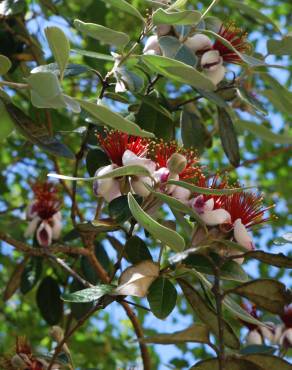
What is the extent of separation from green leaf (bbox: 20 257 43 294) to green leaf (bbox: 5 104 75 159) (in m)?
0.68

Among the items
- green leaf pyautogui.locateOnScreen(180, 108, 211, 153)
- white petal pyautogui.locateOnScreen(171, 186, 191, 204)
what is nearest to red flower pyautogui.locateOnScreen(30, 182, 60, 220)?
green leaf pyautogui.locateOnScreen(180, 108, 211, 153)

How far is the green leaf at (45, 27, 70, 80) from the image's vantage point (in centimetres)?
120

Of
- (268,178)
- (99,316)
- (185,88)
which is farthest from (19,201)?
(268,178)

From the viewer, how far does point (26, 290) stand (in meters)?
2.01

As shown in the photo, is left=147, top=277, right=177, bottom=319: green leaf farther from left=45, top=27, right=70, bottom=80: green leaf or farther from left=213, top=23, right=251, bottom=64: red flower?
left=213, top=23, right=251, bottom=64: red flower

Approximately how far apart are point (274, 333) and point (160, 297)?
516mm

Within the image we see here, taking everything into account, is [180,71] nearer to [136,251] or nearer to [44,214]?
[136,251]

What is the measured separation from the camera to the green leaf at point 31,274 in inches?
79.1

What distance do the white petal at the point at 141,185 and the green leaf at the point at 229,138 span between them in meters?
0.44

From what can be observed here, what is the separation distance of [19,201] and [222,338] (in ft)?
7.44

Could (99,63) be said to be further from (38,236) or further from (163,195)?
(163,195)

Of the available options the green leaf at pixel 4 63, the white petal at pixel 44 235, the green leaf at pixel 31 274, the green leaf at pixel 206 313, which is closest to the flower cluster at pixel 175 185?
the green leaf at pixel 206 313

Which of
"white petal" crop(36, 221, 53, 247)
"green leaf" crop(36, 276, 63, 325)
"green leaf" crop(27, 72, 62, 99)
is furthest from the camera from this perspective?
"green leaf" crop(36, 276, 63, 325)

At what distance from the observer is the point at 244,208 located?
134 centimetres
